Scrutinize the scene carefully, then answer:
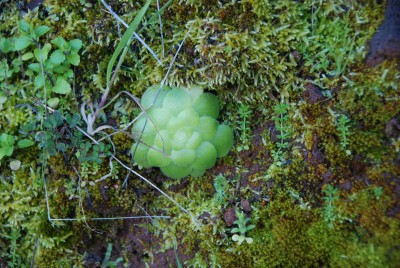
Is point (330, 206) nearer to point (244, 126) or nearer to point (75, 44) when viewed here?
point (244, 126)

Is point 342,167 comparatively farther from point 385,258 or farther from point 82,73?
point 82,73

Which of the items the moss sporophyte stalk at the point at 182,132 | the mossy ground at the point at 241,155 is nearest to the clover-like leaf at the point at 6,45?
the mossy ground at the point at 241,155

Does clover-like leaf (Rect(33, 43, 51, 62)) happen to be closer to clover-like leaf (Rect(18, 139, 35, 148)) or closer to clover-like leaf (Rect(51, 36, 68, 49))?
clover-like leaf (Rect(51, 36, 68, 49))

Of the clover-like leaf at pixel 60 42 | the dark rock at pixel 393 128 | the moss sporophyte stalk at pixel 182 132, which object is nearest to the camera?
the dark rock at pixel 393 128

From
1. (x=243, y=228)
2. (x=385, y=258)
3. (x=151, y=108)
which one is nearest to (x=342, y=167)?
(x=385, y=258)

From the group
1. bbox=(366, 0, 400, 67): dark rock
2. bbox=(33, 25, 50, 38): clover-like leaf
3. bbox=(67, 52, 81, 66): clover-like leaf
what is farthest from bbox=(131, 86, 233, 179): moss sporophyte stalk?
bbox=(366, 0, 400, 67): dark rock

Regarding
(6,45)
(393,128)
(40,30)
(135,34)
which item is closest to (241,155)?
(393,128)

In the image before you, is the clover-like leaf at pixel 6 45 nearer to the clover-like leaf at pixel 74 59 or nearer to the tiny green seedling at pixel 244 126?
the clover-like leaf at pixel 74 59
